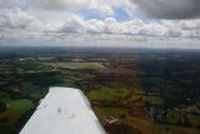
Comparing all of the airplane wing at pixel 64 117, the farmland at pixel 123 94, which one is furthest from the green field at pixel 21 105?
the airplane wing at pixel 64 117

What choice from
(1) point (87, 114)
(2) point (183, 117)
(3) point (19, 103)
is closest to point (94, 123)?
(1) point (87, 114)

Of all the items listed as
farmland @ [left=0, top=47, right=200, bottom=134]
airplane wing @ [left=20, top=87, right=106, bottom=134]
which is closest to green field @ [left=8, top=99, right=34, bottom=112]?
farmland @ [left=0, top=47, right=200, bottom=134]

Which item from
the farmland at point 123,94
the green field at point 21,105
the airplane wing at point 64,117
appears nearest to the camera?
the airplane wing at point 64,117

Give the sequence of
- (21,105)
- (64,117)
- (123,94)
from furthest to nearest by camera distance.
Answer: (123,94)
(21,105)
(64,117)

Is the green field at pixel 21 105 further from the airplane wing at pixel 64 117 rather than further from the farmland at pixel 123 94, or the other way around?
the airplane wing at pixel 64 117

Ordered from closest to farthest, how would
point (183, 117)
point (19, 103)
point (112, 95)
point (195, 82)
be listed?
point (183, 117) → point (19, 103) → point (112, 95) → point (195, 82)

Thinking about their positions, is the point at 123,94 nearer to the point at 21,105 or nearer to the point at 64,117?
the point at 21,105

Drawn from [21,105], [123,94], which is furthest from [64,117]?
[123,94]

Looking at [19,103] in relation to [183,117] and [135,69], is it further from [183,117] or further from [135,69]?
[135,69]
